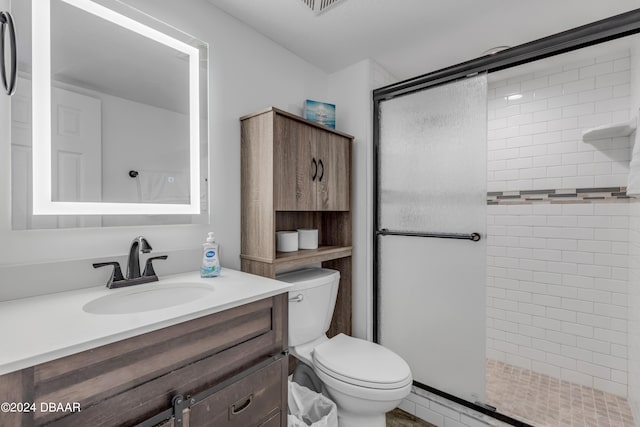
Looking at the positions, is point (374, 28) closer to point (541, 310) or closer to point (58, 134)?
point (58, 134)

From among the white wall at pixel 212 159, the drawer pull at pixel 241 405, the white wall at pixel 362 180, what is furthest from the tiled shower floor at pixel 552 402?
the white wall at pixel 212 159

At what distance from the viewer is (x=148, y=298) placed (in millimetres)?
1146

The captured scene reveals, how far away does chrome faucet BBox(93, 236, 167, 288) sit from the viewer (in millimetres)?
1107

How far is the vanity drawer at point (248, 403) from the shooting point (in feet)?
2.86

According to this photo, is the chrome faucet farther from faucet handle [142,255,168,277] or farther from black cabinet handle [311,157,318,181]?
black cabinet handle [311,157,318,181]

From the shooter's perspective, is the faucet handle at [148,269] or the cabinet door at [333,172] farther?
the cabinet door at [333,172]

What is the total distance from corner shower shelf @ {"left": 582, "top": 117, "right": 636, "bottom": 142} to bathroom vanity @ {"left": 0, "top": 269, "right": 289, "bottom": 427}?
6.97 feet

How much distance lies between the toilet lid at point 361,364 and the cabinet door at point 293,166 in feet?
2.60

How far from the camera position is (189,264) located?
1.38 m

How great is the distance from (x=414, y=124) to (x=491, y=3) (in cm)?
67

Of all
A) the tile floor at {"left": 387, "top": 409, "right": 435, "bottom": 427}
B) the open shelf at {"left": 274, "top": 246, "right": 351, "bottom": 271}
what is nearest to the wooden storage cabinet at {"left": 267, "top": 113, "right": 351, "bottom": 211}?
the open shelf at {"left": 274, "top": 246, "right": 351, "bottom": 271}

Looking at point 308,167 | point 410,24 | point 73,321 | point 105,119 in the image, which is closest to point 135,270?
point 73,321

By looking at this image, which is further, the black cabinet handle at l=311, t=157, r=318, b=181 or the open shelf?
the black cabinet handle at l=311, t=157, r=318, b=181

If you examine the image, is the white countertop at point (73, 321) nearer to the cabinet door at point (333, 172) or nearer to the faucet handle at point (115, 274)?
the faucet handle at point (115, 274)
